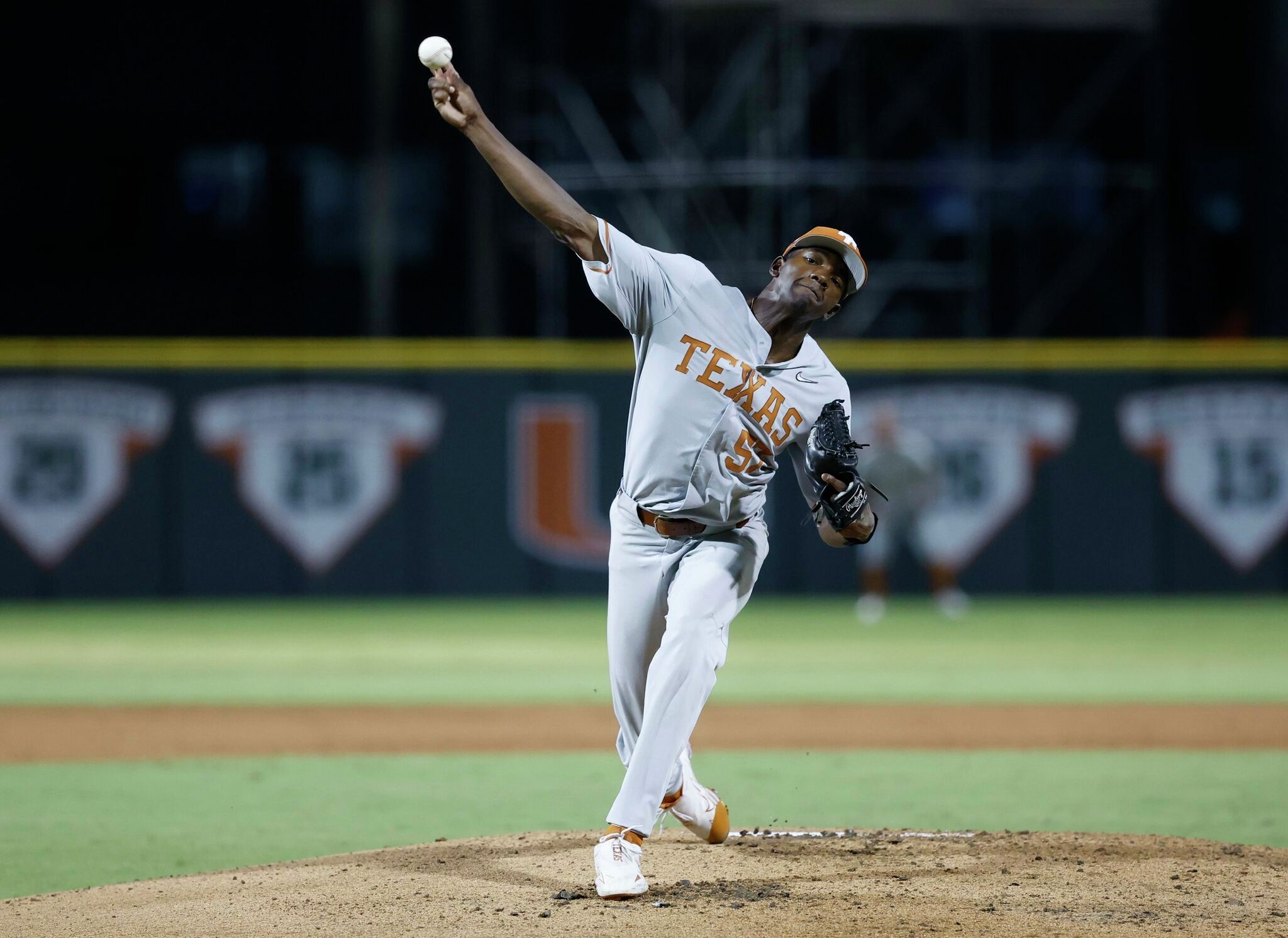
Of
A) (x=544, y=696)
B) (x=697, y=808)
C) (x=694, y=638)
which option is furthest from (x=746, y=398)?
(x=544, y=696)

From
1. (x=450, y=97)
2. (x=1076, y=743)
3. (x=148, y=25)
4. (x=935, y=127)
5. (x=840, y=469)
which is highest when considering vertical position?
(x=148, y=25)

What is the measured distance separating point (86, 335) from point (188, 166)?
138 inches

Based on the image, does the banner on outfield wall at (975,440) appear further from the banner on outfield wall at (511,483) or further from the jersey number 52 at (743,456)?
the jersey number 52 at (743,456)

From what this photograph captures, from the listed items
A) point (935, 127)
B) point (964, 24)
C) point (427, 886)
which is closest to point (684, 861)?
point (427, 886)

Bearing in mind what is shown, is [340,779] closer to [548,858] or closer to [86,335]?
[548,858]

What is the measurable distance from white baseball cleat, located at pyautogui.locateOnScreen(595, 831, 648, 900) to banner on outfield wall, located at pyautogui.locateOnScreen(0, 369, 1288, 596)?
36.3ft

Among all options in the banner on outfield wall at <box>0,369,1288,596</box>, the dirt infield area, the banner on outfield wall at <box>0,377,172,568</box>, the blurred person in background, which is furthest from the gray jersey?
the banner on outfield wall at <box>0,377,172,568</box>

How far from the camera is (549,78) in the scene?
846 inches

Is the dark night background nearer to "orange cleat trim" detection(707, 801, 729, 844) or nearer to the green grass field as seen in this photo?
the green grass field

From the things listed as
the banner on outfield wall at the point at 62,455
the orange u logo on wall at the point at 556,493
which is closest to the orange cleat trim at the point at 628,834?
the orange u logo on wall at the point at 556,493

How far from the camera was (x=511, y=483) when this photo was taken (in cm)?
1603

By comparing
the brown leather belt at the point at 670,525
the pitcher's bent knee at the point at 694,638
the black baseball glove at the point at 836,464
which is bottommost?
the pitcher's bent knee at the point at 694,638

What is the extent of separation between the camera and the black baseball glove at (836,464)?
4625 millimetres

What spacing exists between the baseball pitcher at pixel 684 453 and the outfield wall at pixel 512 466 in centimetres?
1066
